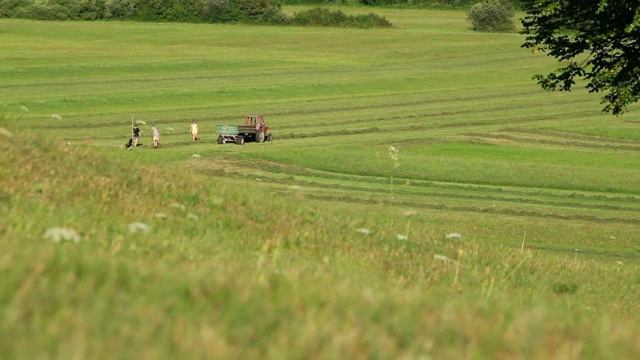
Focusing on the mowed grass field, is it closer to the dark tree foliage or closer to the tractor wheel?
the tractor wheel

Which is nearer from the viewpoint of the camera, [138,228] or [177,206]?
[138,228]

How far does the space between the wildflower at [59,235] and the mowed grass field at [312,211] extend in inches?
1.3

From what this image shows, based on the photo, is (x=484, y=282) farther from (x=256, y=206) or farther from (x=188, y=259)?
(x=188, y=259)

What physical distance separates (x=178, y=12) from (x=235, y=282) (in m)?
129

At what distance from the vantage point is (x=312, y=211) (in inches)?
647

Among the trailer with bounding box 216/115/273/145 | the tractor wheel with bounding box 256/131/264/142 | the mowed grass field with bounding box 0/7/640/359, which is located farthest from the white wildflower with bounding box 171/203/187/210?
the tractor wheel with bounding box 256/131/264/142

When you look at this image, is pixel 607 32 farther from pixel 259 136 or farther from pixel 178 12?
pixel 178 12

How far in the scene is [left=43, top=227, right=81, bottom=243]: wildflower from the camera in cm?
1007

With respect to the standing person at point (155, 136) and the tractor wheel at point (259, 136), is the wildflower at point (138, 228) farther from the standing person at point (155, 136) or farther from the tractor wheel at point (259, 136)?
the tractor wheel at point (259, 136)

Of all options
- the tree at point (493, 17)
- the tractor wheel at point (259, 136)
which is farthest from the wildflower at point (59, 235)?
the tree at point (493, 17)

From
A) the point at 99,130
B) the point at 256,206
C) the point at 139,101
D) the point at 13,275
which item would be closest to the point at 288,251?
the point at 256,206

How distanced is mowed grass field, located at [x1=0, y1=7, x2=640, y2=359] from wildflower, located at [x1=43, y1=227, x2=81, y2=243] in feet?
0.11

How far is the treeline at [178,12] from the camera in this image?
132 metres

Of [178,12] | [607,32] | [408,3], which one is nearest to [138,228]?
[607,32]
